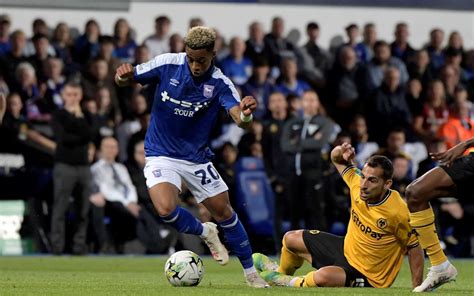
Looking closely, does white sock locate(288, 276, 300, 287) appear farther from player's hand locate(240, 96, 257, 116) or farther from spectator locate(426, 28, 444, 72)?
spectator locate(426, 28, 444, 72)

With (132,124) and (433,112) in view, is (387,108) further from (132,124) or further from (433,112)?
(132,124)

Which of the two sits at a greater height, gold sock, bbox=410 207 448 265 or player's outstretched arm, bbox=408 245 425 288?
gold sock, bbox=410 207 448 265

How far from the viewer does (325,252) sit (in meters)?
11.5

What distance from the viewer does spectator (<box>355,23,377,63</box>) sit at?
22.0 metres

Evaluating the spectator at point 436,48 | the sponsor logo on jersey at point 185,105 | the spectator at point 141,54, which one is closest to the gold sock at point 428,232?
the sponsor logo on jersey at point 185,105

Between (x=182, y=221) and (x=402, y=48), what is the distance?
12.0 meters

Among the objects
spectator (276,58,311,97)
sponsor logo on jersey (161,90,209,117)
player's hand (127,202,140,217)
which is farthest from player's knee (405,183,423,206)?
spectator (276,58,311,97)

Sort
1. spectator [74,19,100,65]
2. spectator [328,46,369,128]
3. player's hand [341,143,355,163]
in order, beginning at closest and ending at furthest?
1. player's hand [341,143,355,163]
2. spectator [74,19,100,65]
3. spectator [328,46,369,128]

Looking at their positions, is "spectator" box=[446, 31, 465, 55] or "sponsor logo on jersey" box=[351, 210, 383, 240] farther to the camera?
"spectator" box=[446, 31, 465, 55]

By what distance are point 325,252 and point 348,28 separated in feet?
35.0

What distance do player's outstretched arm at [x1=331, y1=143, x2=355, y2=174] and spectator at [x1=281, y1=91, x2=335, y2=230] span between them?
6953 millimetres

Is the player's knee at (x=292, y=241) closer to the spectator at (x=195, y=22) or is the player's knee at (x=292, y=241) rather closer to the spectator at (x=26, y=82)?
the spectator at (x=26, y=82)

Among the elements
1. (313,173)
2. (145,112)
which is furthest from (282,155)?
(145,112)

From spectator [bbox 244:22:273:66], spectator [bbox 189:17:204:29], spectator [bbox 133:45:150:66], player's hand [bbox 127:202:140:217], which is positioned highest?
spectator [bbox 189:17:204:29]
